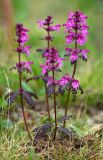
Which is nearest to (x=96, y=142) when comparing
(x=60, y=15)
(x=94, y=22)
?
(x=94, y=22)

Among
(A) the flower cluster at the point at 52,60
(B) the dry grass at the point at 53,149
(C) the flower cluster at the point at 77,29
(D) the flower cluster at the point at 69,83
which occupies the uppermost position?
(C) the flower cluster at the point at 77,29

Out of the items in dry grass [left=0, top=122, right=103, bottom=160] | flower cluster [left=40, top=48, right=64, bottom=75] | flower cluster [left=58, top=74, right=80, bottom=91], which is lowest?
dry grass [left=0, top=122, right=103, bottom=160]

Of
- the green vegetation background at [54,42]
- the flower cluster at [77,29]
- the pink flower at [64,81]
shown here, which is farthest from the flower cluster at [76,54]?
the green vegetation background at [54,42]

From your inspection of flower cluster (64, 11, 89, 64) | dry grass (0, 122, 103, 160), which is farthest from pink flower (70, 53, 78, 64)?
dry grass (0, 122, 103, 160)

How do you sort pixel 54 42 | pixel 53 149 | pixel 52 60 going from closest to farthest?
pixel 52 60
pixel 53 149
pixel 54 42

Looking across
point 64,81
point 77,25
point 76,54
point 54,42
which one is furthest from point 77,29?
point 54,42

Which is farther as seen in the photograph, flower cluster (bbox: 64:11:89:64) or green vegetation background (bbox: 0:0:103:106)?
green vegetation background (bbox: 0:0:103:106)

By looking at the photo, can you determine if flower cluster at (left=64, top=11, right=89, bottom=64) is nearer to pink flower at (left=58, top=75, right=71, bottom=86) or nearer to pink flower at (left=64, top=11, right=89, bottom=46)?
pink flower at (left=64, top=11, right=89, bottom=46)

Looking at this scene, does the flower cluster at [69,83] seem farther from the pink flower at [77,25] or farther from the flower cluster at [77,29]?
the pink flower at [77,25]

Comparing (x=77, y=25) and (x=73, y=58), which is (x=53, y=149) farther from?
(x=77, y=25)
